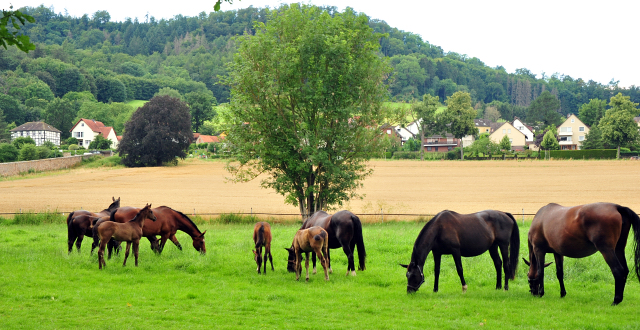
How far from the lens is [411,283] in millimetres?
10016

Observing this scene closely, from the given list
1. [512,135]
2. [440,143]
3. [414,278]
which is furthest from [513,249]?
[512,135]

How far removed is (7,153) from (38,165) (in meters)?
6.98

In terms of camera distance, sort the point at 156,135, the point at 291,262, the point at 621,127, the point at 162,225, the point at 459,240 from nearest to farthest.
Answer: the point at 459,240
the point at 291,262
the point at 162,225
the point at 156,135
the point at 621,127

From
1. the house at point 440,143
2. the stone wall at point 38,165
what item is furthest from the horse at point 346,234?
the house at point 440,143

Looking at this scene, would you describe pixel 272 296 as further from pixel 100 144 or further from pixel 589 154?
pixel 100 144

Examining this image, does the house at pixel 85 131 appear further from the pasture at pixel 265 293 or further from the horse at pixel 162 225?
the horse at pixel 162 225

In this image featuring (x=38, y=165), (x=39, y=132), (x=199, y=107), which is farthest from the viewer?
(x=199, y=107)

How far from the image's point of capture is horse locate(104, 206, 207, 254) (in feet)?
45.2

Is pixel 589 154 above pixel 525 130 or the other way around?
the other way around

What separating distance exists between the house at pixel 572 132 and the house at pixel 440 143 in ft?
79.9

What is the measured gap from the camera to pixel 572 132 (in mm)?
111750

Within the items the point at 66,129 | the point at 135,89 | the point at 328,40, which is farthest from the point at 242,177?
the point at 135,89

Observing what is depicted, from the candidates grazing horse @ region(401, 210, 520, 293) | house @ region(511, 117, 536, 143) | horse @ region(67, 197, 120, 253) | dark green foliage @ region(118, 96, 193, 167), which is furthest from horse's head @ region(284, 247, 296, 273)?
house @ region(511, 117, 536, 143)

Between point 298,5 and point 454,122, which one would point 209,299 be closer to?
point 298,5
